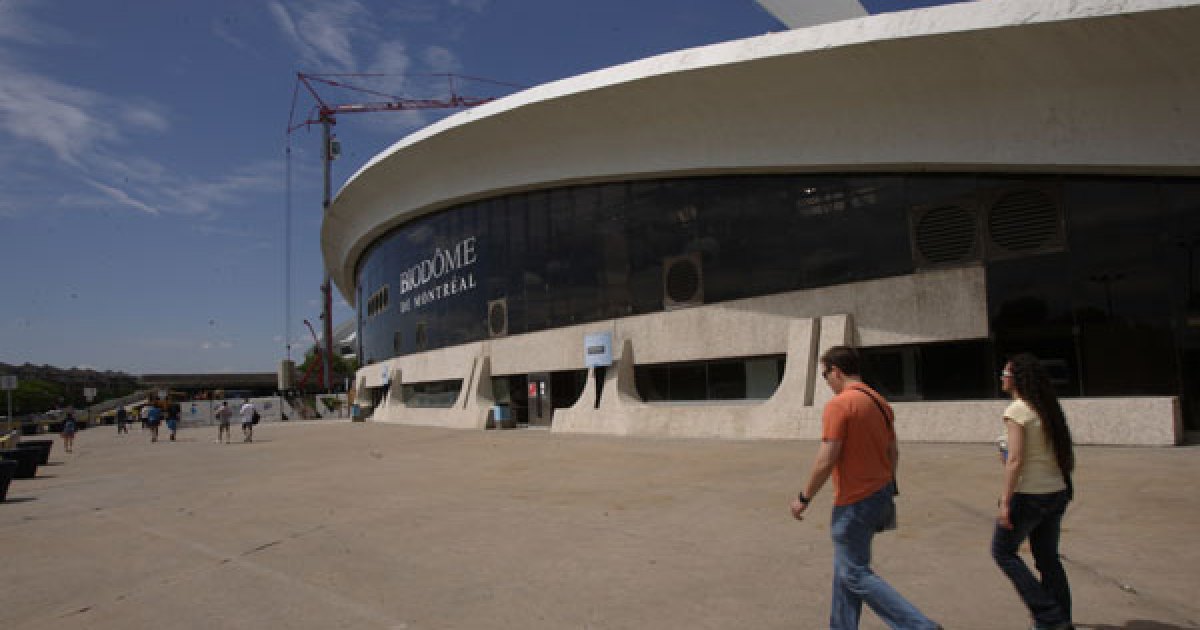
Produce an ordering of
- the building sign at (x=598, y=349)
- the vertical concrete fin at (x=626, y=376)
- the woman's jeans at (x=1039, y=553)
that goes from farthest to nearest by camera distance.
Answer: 1. the building sign at (x=598, y=349)
2. the vertical concrete fin at (x=626, y=376)
3. the woman's jeans at (x=1039, y=553)

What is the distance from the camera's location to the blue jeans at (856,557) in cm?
371

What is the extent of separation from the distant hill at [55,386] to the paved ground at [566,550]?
81.9 meters

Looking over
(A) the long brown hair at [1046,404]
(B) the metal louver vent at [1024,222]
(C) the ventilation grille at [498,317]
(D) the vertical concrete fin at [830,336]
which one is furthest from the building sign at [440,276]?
(A) the long brown hair at [1046,404]

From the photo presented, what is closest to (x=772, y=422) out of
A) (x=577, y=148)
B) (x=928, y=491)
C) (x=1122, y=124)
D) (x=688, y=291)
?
(x=688, y=291)

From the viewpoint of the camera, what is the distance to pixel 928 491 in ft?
29.3

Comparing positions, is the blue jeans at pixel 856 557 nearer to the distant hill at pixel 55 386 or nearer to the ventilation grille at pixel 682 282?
the ventilation grille at pixel 682 282

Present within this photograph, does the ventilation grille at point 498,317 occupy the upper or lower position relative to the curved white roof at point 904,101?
lower

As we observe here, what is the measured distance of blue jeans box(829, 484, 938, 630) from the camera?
146 inches

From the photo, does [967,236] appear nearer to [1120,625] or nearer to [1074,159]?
[1074,159]

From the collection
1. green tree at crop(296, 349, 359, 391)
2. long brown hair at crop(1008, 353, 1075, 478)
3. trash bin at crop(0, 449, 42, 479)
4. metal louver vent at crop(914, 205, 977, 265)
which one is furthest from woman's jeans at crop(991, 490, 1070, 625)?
green tree at crop(296, 349, 359, 391)

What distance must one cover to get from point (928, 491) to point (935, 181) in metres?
9.85

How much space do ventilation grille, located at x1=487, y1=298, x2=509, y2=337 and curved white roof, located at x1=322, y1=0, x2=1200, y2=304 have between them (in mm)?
5295

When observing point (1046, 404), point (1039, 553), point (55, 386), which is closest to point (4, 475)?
point (1039, 553)

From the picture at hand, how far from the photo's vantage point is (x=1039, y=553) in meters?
4.20
